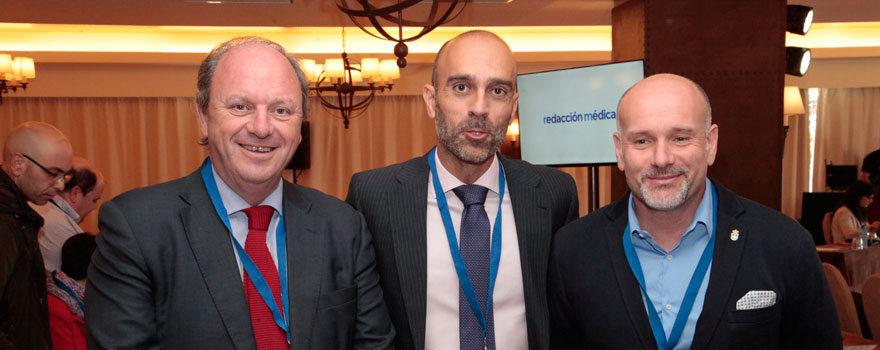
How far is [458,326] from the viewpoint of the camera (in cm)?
209

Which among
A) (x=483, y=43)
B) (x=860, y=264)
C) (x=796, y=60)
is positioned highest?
(x=796, y=60)

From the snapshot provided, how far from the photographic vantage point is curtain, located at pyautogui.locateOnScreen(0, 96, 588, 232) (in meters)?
11.0

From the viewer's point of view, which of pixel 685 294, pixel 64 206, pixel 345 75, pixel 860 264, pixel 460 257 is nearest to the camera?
pixel 685 294

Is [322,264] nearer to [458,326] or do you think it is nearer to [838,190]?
[458,326]

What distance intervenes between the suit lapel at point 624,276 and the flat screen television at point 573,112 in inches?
48.3

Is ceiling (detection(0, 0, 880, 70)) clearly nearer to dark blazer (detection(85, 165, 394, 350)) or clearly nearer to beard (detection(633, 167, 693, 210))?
beard (detection(633, 167, 693, 210))

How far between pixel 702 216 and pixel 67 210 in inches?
153

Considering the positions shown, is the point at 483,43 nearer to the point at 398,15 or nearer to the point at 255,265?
the point at 255,265

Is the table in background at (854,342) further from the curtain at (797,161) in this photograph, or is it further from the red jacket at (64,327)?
the curtain at (797,161)

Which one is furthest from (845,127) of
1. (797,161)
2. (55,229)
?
(55,229)

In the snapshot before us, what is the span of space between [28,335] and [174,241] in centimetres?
192

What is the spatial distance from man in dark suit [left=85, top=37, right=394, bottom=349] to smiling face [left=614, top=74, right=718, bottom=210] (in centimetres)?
80

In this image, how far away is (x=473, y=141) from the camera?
2.10 meters

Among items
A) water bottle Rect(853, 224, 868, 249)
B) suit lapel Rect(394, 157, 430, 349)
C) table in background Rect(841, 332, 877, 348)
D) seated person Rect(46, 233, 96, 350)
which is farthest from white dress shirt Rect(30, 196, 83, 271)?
water bottle Rect(853, 224, 868, 249)
